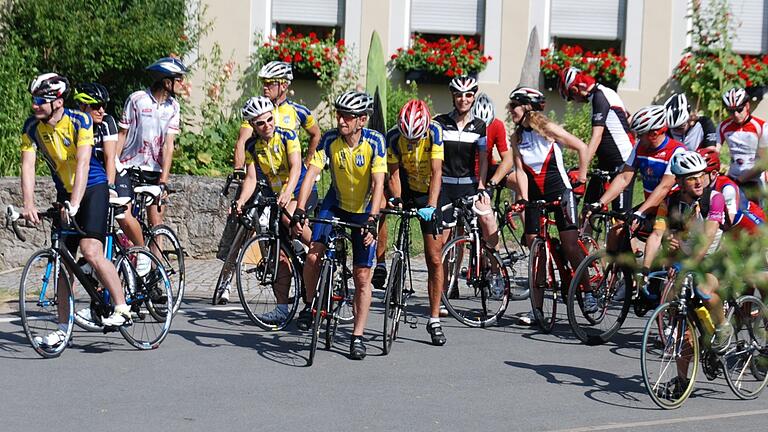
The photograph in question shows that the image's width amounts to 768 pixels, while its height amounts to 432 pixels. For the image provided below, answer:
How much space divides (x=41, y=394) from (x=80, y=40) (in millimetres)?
10127

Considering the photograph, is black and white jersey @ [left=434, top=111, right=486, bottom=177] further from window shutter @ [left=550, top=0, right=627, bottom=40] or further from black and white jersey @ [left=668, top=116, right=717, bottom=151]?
window shutter @ [left=550, top=0, right=627, bottom=40]

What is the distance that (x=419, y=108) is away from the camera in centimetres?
843

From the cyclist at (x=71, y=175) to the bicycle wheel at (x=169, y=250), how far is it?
1.43m

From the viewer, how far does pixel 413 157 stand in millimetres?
9031

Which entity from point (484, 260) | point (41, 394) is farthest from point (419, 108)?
point (41, 394)

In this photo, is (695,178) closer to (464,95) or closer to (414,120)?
(414,120)

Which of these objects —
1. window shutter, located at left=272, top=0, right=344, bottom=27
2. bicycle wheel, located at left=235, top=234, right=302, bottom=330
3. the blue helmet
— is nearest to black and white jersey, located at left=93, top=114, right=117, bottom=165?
the blue helmet

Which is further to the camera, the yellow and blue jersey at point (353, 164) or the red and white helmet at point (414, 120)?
the red and white helmet at point (414, 120)

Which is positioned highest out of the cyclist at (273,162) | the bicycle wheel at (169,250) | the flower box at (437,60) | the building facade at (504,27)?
the building facade at (504,27)

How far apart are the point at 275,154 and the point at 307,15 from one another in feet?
32.3

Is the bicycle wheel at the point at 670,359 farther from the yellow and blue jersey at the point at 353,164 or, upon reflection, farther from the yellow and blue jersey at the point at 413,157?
the yellow and blue jersey at the point at 413,157

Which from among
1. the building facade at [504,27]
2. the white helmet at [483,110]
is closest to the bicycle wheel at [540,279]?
the white helmet at [483,110]

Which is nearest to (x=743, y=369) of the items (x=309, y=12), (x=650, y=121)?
(x=650, y=121)

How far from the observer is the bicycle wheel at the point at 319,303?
776cm
